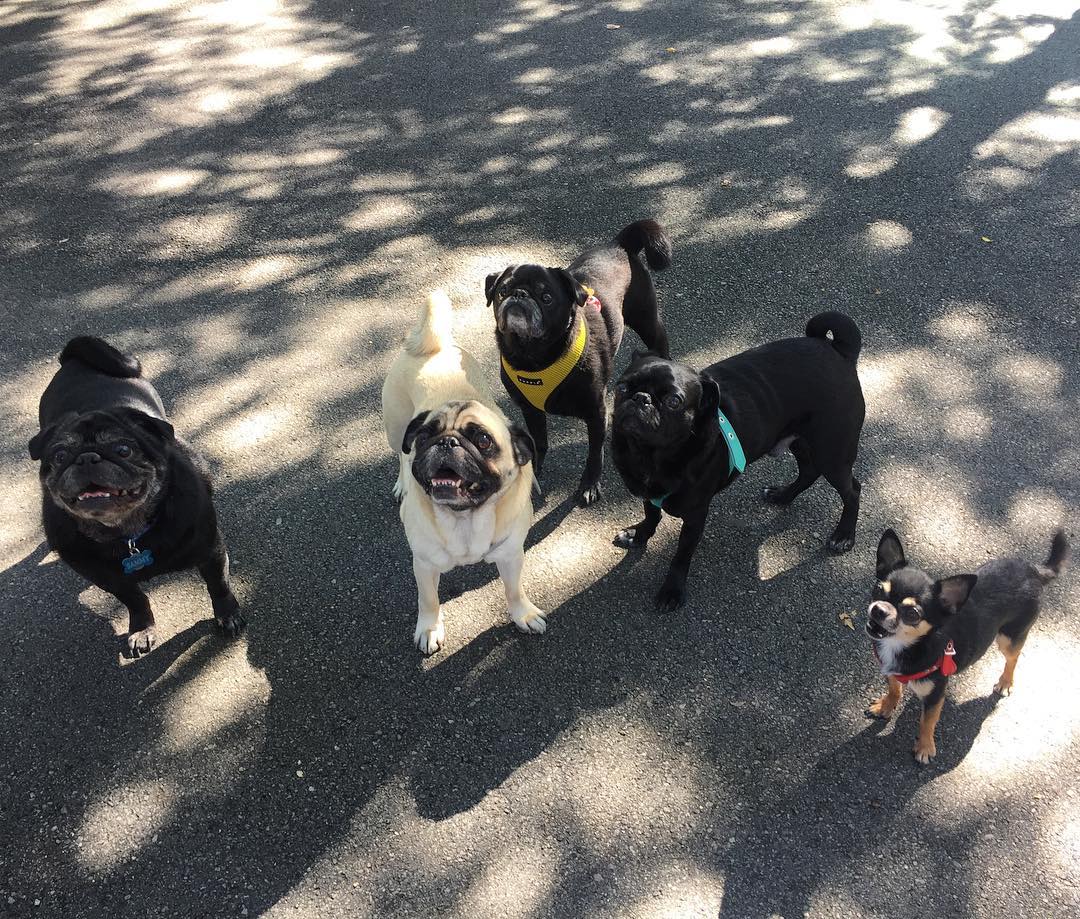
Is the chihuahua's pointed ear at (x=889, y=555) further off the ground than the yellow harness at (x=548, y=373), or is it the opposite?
the yellow harness at (x=548, y=373)

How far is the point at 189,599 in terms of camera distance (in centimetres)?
432

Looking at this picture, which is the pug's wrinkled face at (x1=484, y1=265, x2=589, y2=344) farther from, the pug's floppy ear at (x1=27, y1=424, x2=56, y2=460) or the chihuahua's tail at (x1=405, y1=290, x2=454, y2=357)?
the pug's floppy ear at (x1=27, y1=424, x2=56, y2=460)

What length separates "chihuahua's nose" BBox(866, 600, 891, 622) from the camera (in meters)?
3.12

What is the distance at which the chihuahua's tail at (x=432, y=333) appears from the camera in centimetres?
404

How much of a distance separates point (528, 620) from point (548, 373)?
4.30 ft

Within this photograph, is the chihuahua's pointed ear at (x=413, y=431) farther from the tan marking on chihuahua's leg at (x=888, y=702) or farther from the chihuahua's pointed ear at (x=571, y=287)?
the tan marking on chihuahua's leg at (x=888, y=702)

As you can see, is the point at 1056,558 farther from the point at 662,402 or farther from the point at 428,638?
the point at 428,638

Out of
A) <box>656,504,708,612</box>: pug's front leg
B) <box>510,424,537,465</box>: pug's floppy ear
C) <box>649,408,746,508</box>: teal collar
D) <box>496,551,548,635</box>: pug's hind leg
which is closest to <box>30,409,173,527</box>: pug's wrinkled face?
<box>510,424,537,465</box>: pug's floppy ear

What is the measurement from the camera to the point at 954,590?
3.09 m

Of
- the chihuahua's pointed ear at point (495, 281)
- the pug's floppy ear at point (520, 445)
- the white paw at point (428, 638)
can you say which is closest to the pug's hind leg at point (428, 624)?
the white paw at point (428, 638)

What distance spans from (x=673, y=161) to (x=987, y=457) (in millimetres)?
4274

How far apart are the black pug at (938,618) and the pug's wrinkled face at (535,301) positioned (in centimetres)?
190

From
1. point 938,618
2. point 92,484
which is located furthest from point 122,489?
point 938,618

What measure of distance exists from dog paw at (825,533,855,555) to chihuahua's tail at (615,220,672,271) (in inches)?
75.6
